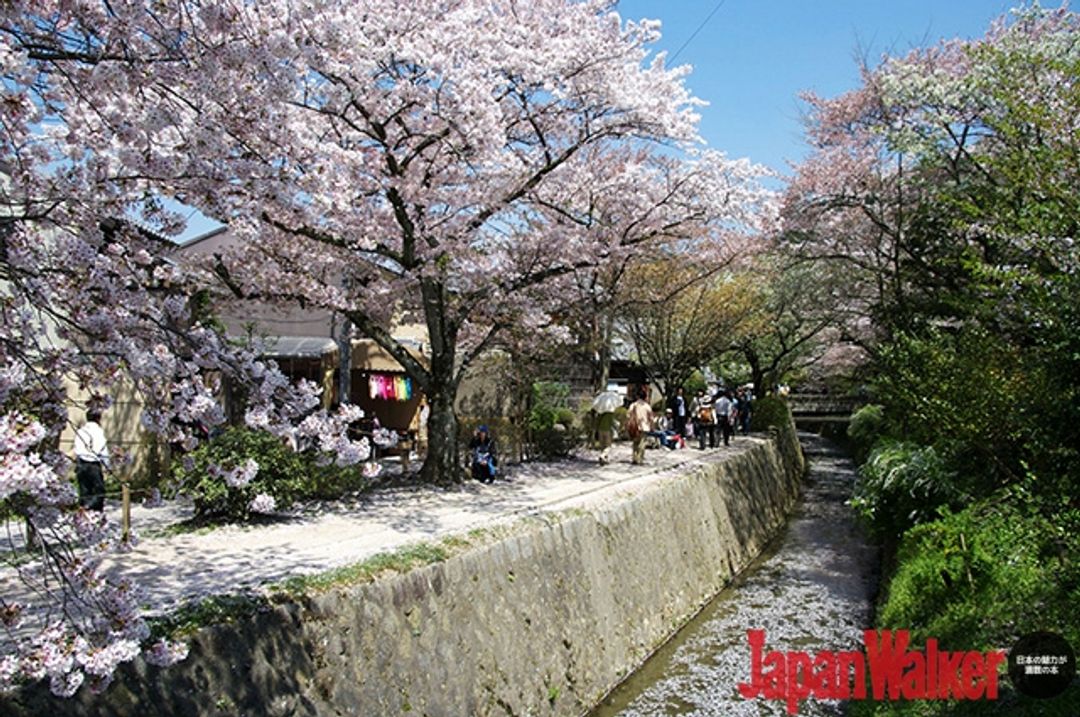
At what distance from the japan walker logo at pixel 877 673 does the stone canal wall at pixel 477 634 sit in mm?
1684

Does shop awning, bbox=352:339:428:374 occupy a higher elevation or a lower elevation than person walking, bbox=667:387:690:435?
higher

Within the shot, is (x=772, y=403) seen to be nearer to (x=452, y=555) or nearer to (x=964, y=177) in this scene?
(x=964, y=177)

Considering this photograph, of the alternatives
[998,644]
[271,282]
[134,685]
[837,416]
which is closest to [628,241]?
[271,282]

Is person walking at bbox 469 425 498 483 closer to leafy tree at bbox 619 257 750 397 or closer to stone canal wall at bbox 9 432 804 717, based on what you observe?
stone canal wall at bbox 9 432 804 717

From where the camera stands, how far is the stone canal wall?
5195 millimetres

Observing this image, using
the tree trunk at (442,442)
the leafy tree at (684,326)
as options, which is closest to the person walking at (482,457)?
the tree trunk at (442,442)

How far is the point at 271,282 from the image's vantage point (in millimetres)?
12078

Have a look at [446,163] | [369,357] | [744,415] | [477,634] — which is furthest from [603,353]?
[477,634]

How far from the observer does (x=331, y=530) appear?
925cm

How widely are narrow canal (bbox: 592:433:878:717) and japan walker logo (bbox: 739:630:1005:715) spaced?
24 centimetres

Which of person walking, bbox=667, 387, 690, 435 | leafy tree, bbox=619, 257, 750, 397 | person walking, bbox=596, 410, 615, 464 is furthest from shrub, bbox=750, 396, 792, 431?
person walking, bbox=596, 410, 615, 464

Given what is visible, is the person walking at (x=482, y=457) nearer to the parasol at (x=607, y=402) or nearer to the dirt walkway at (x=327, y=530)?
the dirt walkway at (x=327, y=530)

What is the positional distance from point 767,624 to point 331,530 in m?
6.52

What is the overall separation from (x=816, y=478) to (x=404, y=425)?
54.5 feet
